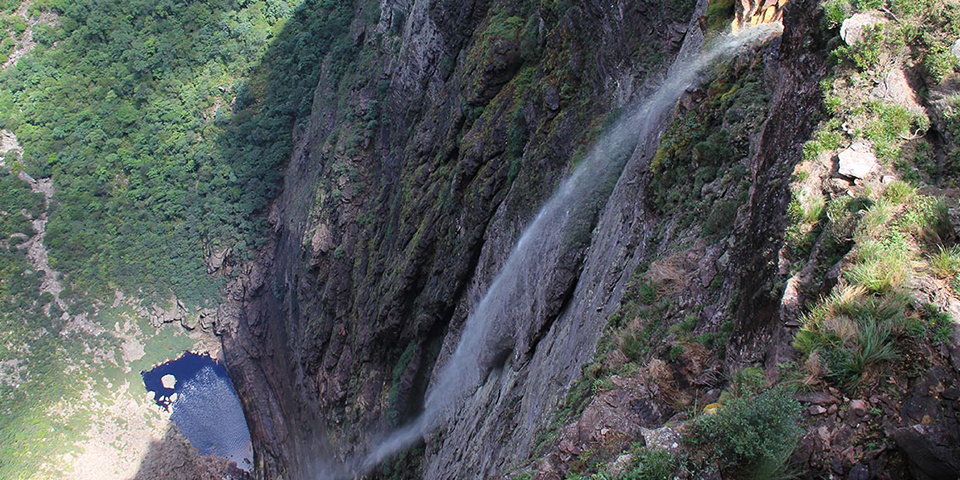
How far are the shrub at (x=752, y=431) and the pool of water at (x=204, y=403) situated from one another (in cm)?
4273

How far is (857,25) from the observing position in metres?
8.44

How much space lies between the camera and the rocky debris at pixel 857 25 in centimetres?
837

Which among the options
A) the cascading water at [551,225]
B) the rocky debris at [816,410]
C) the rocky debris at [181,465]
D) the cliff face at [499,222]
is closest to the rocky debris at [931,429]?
the rocky debris at [816,410]

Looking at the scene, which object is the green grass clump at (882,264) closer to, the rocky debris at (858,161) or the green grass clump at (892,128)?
the rocky debris at (858,161)

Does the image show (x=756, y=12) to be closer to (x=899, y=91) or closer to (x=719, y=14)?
(x=719, y=14)

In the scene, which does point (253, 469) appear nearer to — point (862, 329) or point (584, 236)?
point (584, 236)

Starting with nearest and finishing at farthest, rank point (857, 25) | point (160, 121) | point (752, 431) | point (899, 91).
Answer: point (752, 431) < point (899, 91) < point (857, 25) < point (160, 121)

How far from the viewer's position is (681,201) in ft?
36.4

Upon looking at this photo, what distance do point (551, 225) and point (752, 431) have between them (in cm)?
1195

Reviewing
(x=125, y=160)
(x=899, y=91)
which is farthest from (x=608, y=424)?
(x=125, y=160)

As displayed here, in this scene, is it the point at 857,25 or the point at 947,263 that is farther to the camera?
the point at 857,25

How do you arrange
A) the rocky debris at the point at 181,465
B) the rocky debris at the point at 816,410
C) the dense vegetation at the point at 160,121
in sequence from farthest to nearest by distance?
the dense vegetation at the point at 160,121
the rocky debris at the point at 181,465
the rocky debris at the point at 816,410

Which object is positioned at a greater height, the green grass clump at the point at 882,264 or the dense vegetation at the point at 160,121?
the dense vegetation at the point at 160,121

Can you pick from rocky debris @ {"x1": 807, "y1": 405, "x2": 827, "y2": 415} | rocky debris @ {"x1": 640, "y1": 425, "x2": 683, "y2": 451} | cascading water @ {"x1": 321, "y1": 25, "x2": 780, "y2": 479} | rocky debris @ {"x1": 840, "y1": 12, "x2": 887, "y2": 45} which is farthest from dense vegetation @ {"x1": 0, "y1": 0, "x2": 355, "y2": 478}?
rocky debris @ {"x1": 807, "y1": 405, "x2": 827, "y2": 415}
